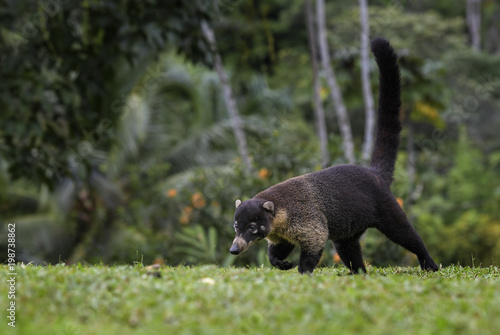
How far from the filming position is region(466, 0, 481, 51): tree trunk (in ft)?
101

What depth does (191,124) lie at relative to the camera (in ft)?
65.0

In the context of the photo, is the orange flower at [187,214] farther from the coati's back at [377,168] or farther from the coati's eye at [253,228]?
the coati's eye at [253,228]

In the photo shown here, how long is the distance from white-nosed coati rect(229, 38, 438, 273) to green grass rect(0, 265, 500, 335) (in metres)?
0.76

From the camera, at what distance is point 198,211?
1052 cm

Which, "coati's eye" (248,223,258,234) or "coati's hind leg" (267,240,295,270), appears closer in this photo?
"coati's eye" (248,223,258,234)

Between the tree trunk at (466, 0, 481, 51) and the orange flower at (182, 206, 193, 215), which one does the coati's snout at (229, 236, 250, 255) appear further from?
the tree trunk at (466, 0, 481, 51)

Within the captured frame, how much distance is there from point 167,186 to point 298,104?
571 inches

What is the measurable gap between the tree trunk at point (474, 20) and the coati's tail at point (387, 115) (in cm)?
2625

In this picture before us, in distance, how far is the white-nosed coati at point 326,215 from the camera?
17.5ft

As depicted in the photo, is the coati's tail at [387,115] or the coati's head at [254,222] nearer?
the coati's head at [254,222]

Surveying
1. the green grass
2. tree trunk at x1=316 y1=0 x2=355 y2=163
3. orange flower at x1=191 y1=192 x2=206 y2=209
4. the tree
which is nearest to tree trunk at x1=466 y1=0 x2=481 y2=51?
tree trunk at x1=316 y1=0 x2=355 y2=163

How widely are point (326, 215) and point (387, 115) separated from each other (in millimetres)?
1381

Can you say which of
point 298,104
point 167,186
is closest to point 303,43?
point 298,104

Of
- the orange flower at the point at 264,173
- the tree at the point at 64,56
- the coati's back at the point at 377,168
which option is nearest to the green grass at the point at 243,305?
the coati's back at the point at 377,168
